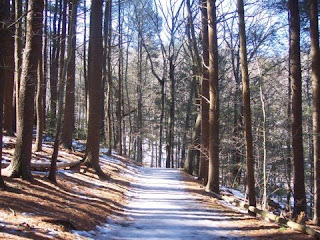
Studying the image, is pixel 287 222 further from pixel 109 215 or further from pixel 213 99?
pixel 213 99

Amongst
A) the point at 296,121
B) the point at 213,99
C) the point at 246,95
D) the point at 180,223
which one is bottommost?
the point at 180,223

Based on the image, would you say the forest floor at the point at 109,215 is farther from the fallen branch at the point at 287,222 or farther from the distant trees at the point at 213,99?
the distant trees at the point at 213,99

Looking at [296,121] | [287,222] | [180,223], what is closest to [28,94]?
[180,223]

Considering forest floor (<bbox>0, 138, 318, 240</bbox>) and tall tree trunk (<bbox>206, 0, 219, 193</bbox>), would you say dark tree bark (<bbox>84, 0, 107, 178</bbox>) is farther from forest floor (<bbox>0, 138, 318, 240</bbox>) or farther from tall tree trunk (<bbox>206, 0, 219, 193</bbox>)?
tall tree trunk (<bbox>206, 0, 219, 193</bbox>)

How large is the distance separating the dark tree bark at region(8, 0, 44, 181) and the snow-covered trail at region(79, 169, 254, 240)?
9.16 feet

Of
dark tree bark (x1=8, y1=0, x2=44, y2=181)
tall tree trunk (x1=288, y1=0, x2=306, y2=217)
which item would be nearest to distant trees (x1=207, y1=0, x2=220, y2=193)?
tall tree trunk (x1=288, y1=0, x2=306, y2=217)

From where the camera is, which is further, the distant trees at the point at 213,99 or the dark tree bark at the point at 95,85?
the dark tree bark at the point at 95,85

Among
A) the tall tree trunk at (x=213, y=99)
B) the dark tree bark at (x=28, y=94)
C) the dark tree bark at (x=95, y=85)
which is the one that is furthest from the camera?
the dark tree bark at (x=95, y=85)

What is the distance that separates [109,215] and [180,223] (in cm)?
173

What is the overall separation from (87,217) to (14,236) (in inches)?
103

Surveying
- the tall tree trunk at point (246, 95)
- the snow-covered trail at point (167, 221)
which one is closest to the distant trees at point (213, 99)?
the snow-covered trail at point (167, 221)

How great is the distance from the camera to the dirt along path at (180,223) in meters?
7.05

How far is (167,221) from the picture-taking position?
8.19 meters

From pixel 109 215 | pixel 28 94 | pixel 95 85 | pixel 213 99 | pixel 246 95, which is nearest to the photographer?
pixel 109 215
